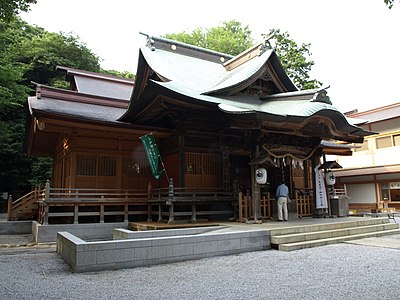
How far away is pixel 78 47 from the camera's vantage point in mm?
33844

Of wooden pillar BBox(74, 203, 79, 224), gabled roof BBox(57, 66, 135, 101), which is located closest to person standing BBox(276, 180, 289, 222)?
wooden pillar BBox(74, 203, 79, 224)

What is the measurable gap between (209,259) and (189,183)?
5.13m

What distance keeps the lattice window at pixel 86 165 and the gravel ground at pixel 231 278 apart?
5.41 meters

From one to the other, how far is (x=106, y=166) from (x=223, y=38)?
93.6 ft

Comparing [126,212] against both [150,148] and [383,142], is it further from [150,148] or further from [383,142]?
[383,142]

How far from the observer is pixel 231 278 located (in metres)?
5.51

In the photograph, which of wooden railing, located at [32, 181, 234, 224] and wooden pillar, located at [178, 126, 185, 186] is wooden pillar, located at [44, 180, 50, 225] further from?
wooden pillar, located at [178, 126, 185, 186]

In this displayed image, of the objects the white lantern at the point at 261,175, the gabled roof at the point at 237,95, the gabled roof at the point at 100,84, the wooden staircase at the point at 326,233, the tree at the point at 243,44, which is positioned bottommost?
the wooden staircase at the point at 326,233

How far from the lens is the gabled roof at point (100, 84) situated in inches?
780

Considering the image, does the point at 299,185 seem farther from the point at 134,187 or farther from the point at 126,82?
the point at 126,82

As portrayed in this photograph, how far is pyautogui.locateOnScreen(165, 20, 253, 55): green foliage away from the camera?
36875mm

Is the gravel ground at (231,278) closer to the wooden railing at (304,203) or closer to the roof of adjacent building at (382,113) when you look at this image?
the wooden railing at (304,203)

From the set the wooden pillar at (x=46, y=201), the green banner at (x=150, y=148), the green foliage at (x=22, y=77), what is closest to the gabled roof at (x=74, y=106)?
the green banner at (x=150, y=148)

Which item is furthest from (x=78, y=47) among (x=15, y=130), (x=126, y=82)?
(x=126, y=82)
